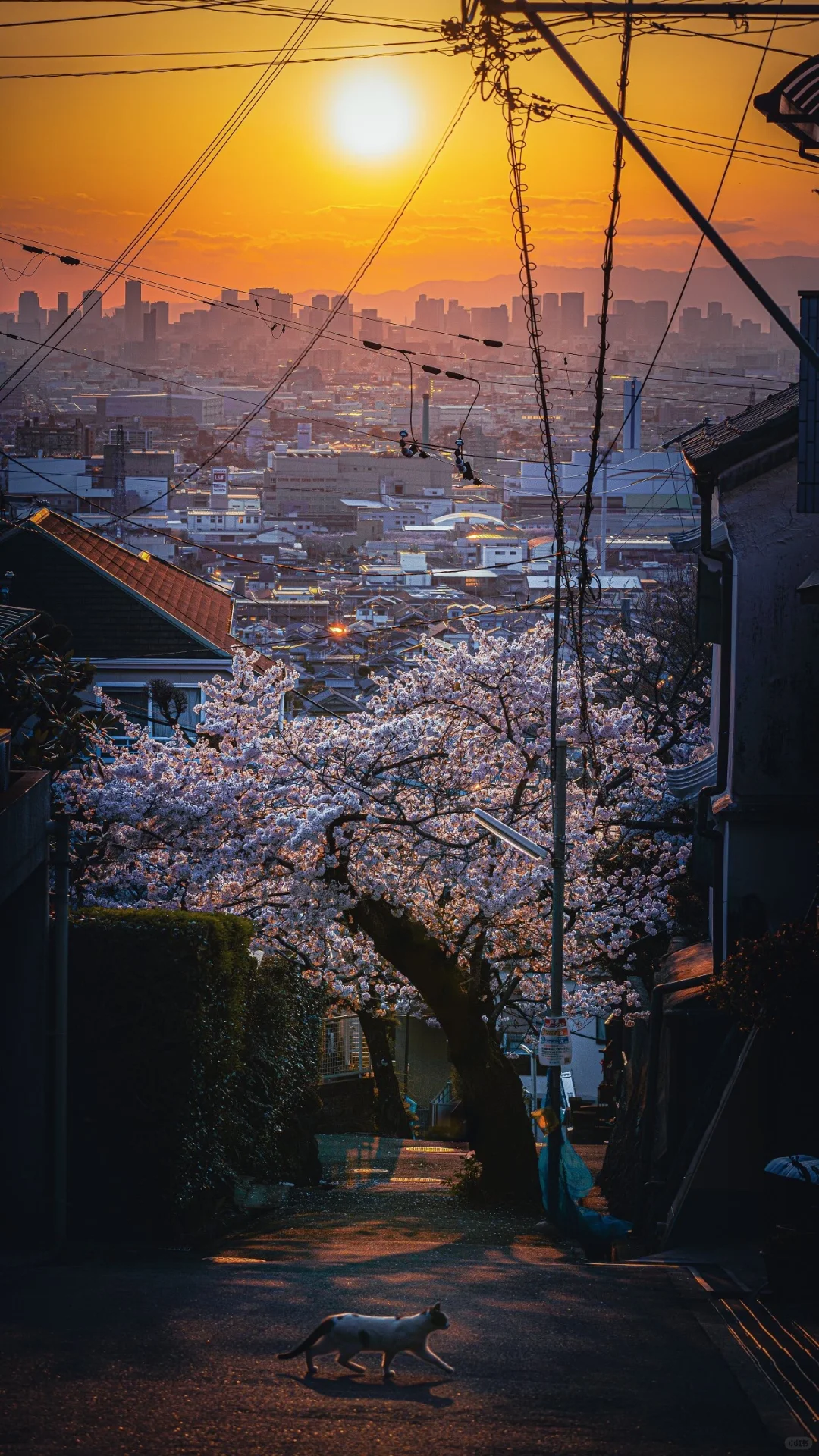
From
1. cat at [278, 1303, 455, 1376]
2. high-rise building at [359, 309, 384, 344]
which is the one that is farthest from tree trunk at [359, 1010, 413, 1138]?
high-rise building at [359, 309, 384, 344]

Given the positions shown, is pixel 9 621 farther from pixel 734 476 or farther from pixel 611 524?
pixel 611 524

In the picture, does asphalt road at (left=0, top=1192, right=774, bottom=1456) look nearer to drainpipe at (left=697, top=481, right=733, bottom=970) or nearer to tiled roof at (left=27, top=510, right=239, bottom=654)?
drainpipe at (left=697, top=481, right=733, bottom=970)

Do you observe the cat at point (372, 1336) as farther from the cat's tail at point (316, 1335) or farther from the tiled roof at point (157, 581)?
the tiled roof at point (157, 581)

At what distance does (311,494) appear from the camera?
132 metres

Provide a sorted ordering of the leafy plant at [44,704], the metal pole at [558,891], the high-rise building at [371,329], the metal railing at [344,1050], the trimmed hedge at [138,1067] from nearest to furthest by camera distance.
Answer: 1. the trimmed hedge at [138,1067]
2. the metal pole at [558,891]
3. the leafy plant at [44,704]
4. the metal railing at [344,1050]
5. the high-rise building at [371,329]

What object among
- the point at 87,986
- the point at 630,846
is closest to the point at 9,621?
the point at 87,986

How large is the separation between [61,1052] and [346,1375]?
15.3 feet

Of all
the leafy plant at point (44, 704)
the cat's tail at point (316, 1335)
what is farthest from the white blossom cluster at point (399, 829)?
the cat's tail at point (316, 1335)

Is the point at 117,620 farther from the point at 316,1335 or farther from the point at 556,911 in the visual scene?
the point at 316,1335

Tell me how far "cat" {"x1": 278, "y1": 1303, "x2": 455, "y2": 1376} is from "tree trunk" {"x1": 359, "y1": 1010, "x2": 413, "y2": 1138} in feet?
60.3

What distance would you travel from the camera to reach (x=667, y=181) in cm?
848

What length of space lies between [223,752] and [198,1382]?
14.0 meters

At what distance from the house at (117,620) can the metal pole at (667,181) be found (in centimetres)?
2174

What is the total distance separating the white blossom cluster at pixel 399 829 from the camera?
19.4 m
